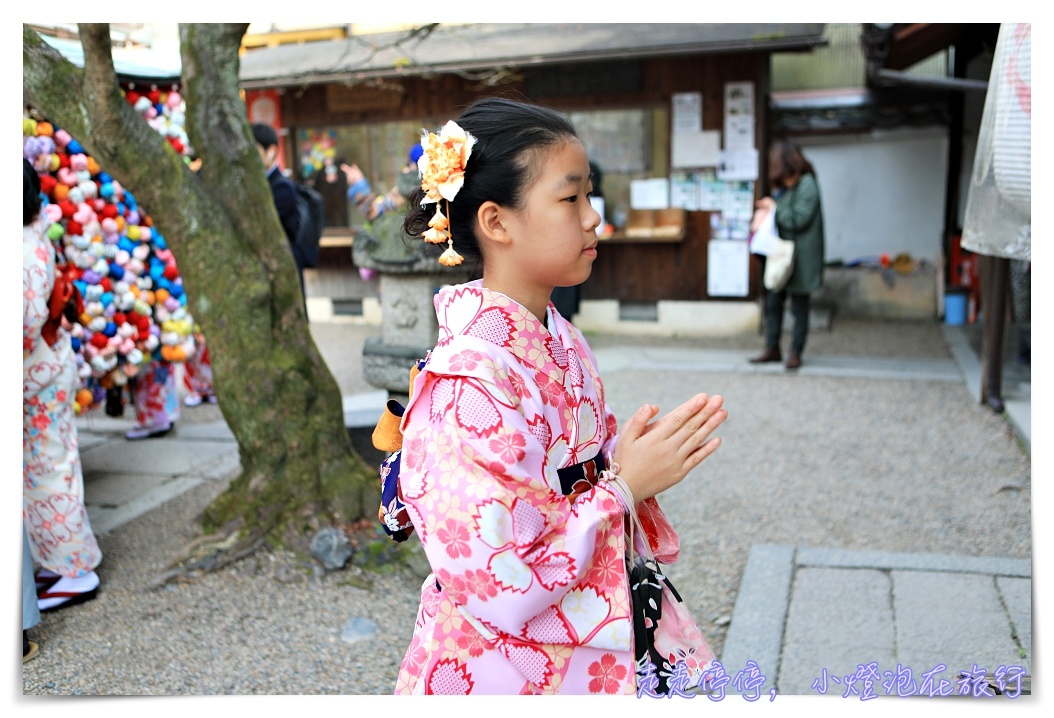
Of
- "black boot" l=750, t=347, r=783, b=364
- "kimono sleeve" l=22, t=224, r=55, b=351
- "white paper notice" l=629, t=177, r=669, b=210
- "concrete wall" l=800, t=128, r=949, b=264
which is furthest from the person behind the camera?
"concrete wall" l=800, t=128, r=949, b=264

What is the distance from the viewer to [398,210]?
4.84m

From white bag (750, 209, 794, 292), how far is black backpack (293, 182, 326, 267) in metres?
3.68

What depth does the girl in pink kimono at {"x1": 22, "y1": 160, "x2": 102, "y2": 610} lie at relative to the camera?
Result: 3684mm

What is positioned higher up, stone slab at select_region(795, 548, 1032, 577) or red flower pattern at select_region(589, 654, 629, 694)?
red flower pattern at select_region(589, 654, 629, 694)

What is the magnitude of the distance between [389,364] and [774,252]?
407 centimetres

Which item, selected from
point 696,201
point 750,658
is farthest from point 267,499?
point 696,201

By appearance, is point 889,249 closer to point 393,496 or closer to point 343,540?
point 343,540

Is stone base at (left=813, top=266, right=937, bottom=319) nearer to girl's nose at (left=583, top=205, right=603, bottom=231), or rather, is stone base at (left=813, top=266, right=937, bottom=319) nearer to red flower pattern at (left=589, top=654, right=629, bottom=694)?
girl's nose at (left=583, top=205, right=603, bottom=231)

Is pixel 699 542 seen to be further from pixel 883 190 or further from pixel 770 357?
pixel 883 190

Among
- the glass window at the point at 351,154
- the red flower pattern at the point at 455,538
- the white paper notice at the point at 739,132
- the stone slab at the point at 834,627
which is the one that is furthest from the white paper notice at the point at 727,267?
the red flower pattern at the point at 455,538

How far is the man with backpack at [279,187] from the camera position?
246 inches

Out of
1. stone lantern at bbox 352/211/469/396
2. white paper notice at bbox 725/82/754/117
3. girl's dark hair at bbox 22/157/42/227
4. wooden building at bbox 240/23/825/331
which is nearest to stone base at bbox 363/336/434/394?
stone lantern at bbox 352/211/469/396

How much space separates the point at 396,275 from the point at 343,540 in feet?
4.94

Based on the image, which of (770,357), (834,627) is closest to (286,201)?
(770,357)
